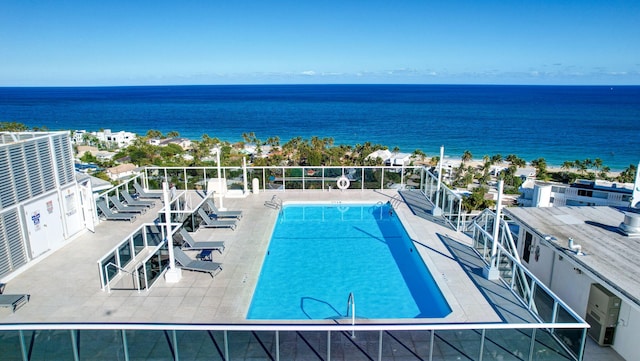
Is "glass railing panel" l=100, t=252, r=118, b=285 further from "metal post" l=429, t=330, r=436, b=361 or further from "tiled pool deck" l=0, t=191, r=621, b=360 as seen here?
"metal post" l=429, t=330, r=436, b=361

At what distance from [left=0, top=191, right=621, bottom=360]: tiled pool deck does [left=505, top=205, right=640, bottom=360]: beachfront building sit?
493mm

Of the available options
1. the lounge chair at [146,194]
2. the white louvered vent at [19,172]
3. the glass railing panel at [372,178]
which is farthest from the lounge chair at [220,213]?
the glass railing panel at [372,178]

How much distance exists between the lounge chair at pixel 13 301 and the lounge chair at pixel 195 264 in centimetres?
279

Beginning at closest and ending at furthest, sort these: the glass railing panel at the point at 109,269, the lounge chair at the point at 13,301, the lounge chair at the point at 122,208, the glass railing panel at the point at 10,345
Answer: the glass railing panel at the point at 10,345 → the lounge chair at the point at 13,301 → the glass railing panel at the point at 109,269 → the lounge chair at the point at 122,208

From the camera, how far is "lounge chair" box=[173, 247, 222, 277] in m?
8.55

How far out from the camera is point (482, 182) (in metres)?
38.8

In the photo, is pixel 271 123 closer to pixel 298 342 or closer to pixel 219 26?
pixel 219 26

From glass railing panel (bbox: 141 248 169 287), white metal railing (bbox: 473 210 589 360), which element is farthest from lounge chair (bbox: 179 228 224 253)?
white metal railing (bbox: 473 210 589 360)

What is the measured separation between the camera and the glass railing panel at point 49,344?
477 cm

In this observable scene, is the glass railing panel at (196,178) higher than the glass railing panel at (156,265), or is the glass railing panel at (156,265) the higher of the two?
the glass railing panel at (196,178)

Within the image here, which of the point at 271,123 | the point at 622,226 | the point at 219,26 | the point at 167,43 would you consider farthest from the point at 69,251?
the point at 167,43

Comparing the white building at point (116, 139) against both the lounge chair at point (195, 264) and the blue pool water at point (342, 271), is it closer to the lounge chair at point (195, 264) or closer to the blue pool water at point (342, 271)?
the blue pool water at point (342, 271)

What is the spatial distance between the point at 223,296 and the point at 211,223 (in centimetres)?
405

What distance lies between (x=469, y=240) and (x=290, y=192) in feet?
23.1
